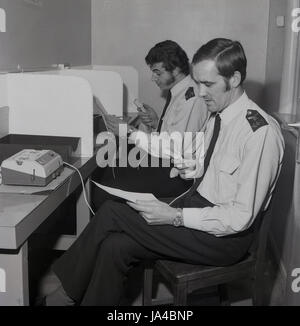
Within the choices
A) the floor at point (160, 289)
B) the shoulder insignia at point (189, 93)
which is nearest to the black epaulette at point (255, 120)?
the floor at point (160, 289)

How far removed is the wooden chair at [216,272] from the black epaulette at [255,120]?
0.27m

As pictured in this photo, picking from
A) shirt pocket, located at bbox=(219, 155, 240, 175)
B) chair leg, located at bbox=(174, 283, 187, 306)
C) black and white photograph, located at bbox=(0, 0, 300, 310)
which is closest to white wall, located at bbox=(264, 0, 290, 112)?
black and white photograph, located at bbox=(0, 0, 300, 310)

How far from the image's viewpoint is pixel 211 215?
137 centimetres

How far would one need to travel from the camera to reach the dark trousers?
1.42 m

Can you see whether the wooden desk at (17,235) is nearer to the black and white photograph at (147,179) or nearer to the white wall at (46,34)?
the black and white photograph at (147,179)

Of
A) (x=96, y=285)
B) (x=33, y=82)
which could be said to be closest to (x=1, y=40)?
(x=33, y=82)

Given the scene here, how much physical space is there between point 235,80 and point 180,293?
70cm

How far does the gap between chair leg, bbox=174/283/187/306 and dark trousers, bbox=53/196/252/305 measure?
0.09 m

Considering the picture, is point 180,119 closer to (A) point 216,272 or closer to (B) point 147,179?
(B) point 147,179

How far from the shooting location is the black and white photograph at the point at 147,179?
137cm

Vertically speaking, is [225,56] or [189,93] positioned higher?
[225,56]

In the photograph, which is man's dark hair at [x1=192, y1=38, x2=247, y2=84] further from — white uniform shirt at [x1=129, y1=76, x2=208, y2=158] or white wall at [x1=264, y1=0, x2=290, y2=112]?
white wall at [x1=264, y1=0, x2=290, y2=112]

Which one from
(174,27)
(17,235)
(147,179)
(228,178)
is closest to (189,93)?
(147,179)

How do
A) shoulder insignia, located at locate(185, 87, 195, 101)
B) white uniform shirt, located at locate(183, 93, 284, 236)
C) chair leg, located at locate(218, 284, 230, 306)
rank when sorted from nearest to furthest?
white uniform shirt, located at locate(183, 93, 284, 236) < chair leg, located at locate(218, 284, 230, 306) < shoulder insignia, located at locate(185, 87, 195, 101)
